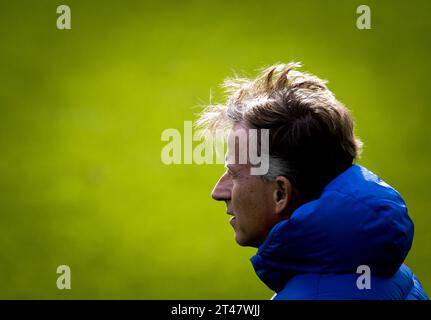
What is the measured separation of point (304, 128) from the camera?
1.20 metres

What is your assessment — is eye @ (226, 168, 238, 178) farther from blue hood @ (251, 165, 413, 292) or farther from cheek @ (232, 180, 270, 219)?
blue hood @ (251, 165, 413, 292)

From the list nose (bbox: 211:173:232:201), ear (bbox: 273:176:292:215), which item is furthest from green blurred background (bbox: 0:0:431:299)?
ear (bbox: 273:176:292:215)

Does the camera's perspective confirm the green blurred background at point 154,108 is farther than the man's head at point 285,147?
Yes

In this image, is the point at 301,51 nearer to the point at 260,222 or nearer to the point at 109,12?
the point at 109,12

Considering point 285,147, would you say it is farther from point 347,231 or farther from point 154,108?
point 154,108

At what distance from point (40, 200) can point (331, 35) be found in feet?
9.76

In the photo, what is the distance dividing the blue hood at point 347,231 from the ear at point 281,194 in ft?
0.34

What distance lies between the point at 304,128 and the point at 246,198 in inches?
8.2

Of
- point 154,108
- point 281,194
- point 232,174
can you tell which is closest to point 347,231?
point 281,194

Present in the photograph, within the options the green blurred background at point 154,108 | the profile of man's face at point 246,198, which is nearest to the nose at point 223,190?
the profile of man's face at point 246,198

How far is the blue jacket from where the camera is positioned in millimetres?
1068

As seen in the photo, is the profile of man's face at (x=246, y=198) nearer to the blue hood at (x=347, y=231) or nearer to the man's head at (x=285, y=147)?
the man's head at (x=285, y=147)

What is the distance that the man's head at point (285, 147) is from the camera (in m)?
1.20
